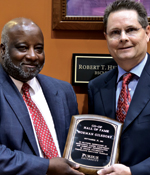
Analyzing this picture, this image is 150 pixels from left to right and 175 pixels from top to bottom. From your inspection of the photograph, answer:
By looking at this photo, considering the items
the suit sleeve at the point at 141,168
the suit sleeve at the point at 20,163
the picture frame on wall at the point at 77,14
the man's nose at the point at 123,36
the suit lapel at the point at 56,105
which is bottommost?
the suit sleeve at the point at 141,168

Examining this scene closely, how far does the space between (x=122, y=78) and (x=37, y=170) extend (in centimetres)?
75

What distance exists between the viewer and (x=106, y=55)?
1916 mm

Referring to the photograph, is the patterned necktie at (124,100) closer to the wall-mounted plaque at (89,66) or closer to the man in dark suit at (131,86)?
the man in dark suit at (131,86)

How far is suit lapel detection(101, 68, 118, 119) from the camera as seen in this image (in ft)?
5.23

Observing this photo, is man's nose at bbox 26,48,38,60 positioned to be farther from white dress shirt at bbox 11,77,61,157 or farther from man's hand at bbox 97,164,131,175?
man's hand at bbox 97,164,131,175

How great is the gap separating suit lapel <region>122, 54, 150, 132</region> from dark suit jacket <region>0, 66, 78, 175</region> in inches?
15.6

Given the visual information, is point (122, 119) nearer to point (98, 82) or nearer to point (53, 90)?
point (98, 82)

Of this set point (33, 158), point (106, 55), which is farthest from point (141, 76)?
point (33, 158)

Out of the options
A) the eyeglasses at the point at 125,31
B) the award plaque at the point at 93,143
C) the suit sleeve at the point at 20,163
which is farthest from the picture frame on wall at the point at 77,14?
the suit sleeve at the point at 20,163

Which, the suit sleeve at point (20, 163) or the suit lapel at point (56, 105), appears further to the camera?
the suit lapel at point (56, 105)

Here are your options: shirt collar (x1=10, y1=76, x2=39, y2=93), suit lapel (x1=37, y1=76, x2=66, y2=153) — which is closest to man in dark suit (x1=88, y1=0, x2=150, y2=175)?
suit lapel (x1=37, y1=76, x2=66, y2=153)

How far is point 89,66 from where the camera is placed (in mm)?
1946

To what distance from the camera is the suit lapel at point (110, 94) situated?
5.23ft

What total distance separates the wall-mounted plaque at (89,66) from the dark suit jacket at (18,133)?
41cm
